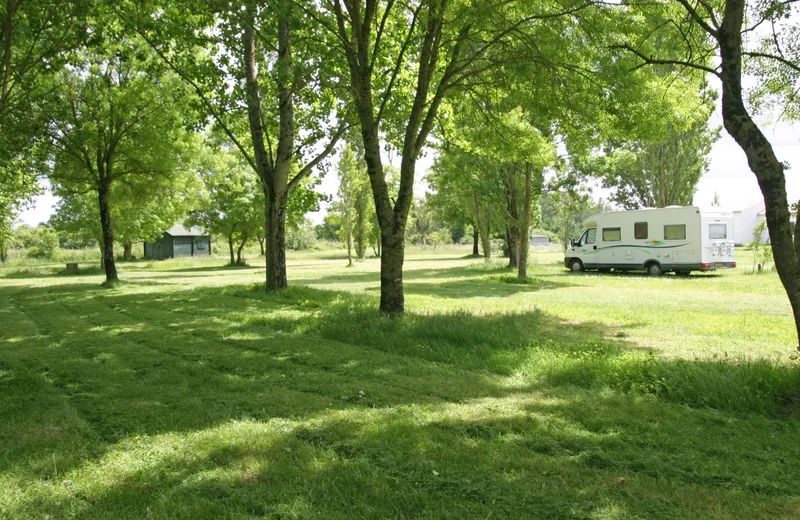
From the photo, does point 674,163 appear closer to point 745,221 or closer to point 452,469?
point 452,469

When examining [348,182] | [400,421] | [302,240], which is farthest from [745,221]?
[400,421]

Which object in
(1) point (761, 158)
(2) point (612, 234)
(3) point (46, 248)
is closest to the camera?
(1) point (761, 158)

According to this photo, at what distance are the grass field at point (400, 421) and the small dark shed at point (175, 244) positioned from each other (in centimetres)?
5085

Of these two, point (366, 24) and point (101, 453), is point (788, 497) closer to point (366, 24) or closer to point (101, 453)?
point (101, 453)

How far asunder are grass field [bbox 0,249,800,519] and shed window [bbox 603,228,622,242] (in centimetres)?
1622

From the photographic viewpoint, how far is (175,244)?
188ft

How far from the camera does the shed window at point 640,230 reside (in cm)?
2405

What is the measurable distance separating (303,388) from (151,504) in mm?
2532

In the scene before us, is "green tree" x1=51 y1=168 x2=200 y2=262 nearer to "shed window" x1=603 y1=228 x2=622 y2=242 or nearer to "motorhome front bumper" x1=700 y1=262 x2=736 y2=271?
"shed window" x1=603 y1=228 x2=622 y2=242

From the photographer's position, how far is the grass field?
3.18 meters

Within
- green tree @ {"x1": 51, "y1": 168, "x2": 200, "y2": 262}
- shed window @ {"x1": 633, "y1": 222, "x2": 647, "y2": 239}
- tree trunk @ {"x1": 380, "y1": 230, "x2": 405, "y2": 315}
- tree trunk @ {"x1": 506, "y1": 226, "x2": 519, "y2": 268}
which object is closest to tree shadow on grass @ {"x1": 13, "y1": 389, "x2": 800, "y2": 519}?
tree trunk @ {"x1": 380, "y1": 230, "x2": 405, "y2": 315}

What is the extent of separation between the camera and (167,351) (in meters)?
7.65

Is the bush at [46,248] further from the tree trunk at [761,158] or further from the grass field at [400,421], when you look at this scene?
the tree trunk at [761,158]

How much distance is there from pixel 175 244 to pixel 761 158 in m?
59.5
